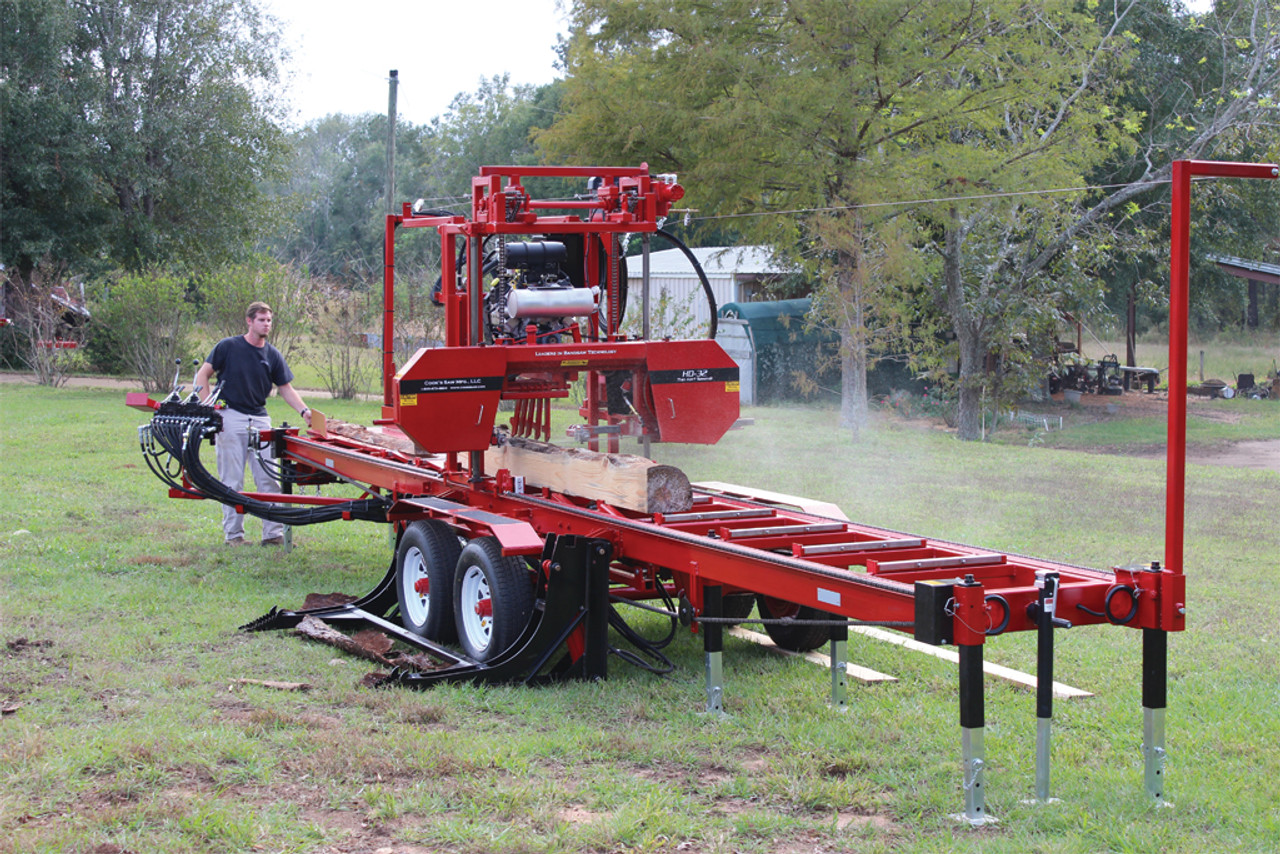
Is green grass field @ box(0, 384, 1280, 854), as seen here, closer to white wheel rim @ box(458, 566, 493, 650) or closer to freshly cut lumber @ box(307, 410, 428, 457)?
white wheel rim @ box(458, 566, 493, 650)

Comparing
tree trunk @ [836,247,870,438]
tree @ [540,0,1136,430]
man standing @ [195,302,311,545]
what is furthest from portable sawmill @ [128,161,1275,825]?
tree trunk @ [836,247,870,438]

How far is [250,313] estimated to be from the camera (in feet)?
31.2

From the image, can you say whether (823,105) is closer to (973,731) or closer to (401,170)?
(973,731)

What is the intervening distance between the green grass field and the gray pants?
31.5 inches

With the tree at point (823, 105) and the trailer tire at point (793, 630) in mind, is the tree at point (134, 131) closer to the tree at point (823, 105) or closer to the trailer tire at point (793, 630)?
the tree at point (823, 105)

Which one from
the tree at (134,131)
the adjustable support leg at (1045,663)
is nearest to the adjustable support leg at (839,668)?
the adjustable support leg at (1045,663)

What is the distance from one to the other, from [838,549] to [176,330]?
21520 mm

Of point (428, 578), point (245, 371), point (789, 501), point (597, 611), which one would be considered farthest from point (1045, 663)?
point (245, 371)

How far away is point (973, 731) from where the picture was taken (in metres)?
4.27

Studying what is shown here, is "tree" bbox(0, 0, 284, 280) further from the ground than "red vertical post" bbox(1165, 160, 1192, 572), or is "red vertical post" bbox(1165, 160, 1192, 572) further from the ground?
"tree" bbox(0, 0, 284, 280)

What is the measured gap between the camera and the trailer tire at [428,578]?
6848 mm

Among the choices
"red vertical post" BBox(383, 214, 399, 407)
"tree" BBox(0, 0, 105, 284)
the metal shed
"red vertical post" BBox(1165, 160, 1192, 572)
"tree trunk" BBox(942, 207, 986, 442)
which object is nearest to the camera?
"red vertical post" BBox(1165, 160, 1192, 572)

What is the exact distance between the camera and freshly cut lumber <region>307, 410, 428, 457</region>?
9.29 meters

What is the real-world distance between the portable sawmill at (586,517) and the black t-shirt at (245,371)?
4.08 ft
